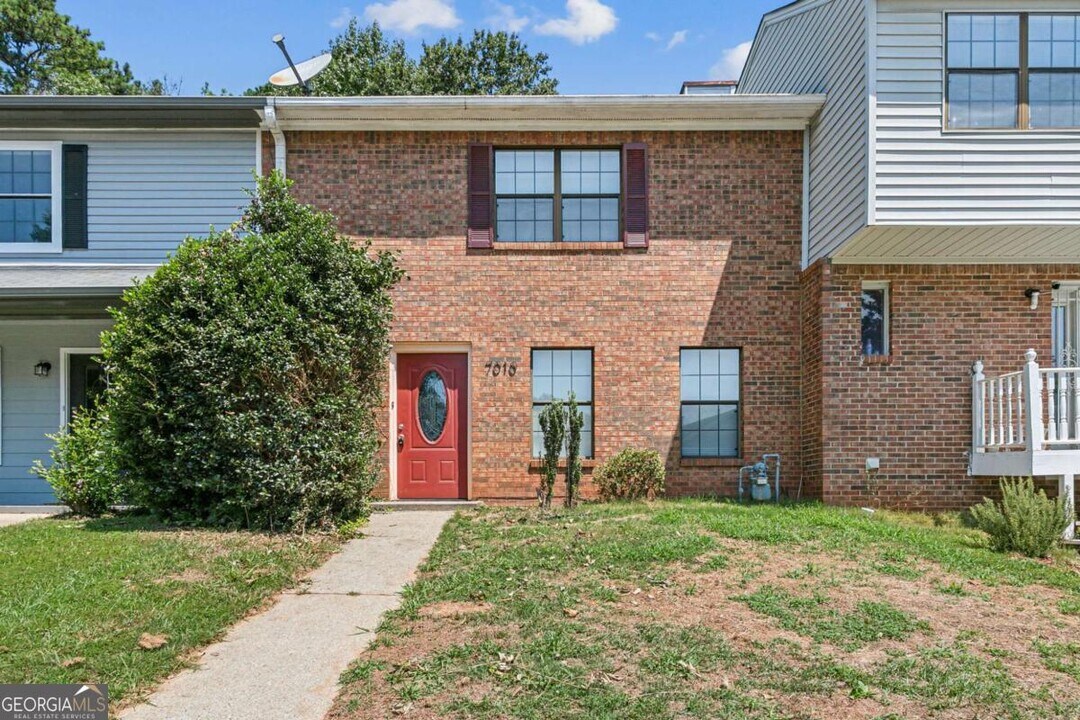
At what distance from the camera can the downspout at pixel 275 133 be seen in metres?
11.0

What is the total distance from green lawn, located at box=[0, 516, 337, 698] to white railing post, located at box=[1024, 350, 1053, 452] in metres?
7.36

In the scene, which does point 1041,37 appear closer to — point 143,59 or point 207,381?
point 207,381

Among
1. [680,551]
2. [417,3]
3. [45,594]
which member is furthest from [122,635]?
[417,3]

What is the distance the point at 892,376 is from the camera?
10680mm

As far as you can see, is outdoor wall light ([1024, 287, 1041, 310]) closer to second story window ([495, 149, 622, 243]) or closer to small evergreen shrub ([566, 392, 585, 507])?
second story window ([495, 149, 622, 243])

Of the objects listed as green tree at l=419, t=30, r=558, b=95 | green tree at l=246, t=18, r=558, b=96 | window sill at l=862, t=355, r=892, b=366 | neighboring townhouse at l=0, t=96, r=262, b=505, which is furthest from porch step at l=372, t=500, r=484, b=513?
green tree at l=419, t=30, r=558, b=95

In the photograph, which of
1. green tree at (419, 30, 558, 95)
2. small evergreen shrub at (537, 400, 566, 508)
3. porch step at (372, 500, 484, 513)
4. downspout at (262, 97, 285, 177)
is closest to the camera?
small evergreen shrub at (537, 400, 566, 508)

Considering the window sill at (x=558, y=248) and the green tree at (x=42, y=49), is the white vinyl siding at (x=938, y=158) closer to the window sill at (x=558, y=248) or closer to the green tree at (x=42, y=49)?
the window sill at (x=558, y=248)

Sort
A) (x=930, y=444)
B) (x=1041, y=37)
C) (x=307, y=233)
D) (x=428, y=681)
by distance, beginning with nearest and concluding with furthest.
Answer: (x=428, y=681) → (x=307, y=233) → (x=1041, y=37) → (x=930, y=444)

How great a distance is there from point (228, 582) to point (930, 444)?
8246 millimetres

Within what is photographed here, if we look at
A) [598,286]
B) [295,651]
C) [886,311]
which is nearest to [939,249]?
[886,311]

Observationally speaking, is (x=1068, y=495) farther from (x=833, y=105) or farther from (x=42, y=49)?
(x=42, y=49)

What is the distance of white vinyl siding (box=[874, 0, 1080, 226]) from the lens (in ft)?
31.0

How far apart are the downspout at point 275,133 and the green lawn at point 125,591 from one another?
501cm
